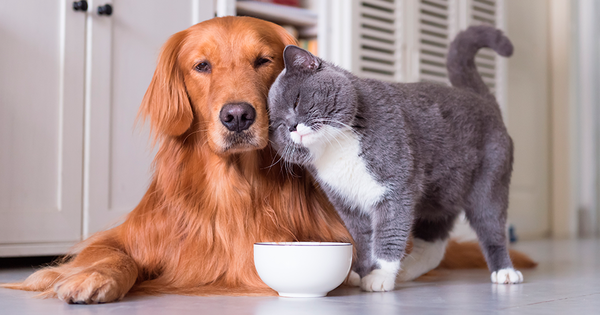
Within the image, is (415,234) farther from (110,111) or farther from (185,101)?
(110,111)

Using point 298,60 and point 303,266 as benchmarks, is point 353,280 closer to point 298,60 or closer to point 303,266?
point 303,266

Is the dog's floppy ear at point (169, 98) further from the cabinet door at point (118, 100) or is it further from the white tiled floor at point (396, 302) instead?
the cabinet door at point (118, 100)

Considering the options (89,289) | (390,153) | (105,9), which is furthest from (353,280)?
(105,9)

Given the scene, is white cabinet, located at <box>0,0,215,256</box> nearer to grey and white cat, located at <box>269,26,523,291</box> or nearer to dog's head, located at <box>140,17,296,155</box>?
dog's head, located at <box>140,17,296,155</box>

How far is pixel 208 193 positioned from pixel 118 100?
121 cm

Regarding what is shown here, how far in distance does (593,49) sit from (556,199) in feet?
4.47

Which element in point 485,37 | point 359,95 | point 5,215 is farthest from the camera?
point 5,215

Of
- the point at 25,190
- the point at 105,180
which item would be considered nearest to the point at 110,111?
the point at 105,180

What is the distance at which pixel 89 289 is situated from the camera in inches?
46.8

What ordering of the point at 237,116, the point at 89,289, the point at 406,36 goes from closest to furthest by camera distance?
the point at 89,289, the point at 237,116, the point at 406,36

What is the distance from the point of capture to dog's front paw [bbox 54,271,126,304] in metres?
1.19

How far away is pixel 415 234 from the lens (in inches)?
69.2

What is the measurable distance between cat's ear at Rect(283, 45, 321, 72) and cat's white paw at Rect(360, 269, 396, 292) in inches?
20.9

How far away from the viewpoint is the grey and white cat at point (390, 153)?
1319 millimetres
